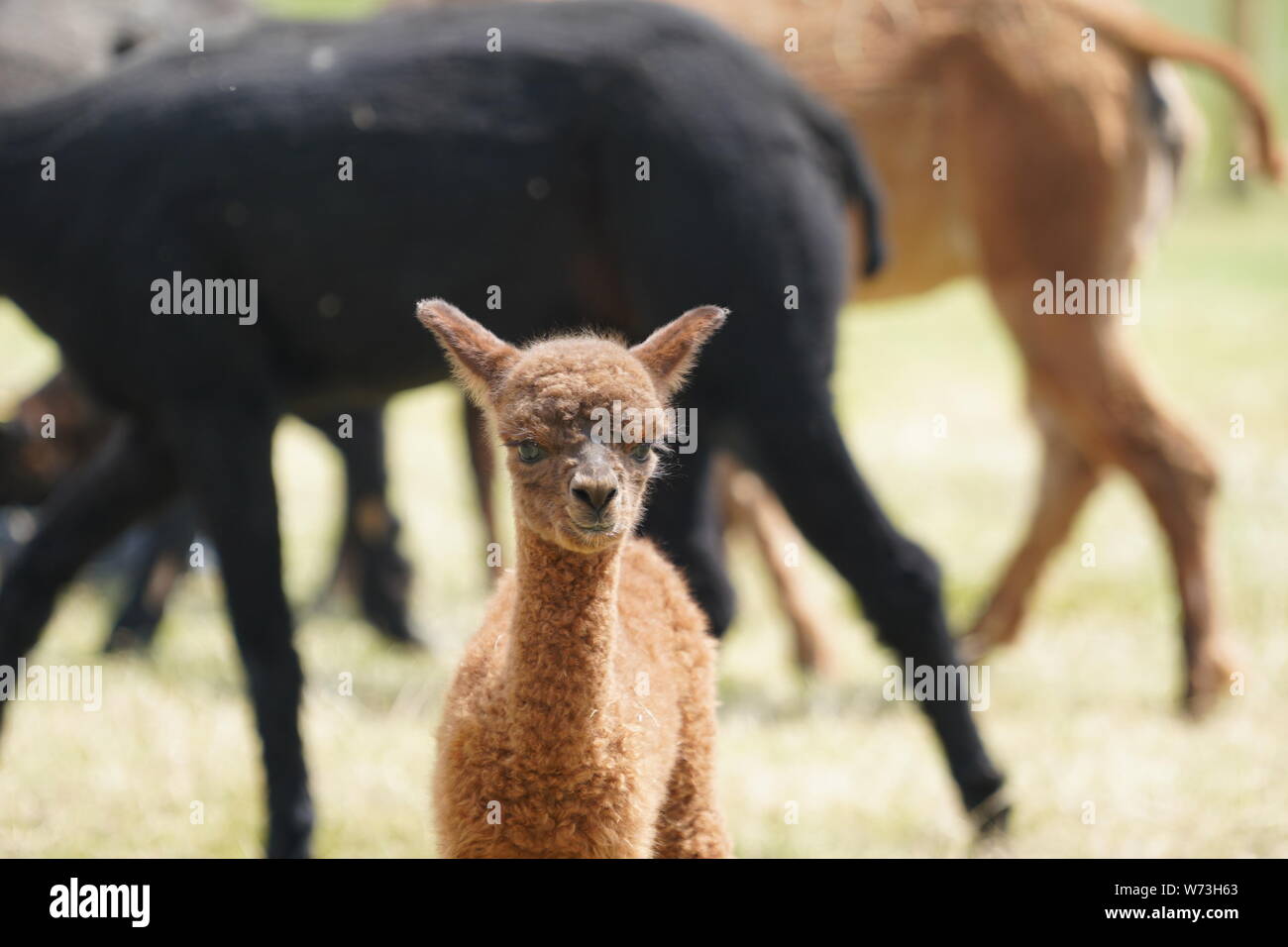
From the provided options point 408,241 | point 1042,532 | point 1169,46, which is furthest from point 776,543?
point 408,241

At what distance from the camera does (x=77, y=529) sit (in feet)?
13.7

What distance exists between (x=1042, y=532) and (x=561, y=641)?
4370 mm

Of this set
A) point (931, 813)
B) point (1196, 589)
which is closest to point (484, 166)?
point (931, 813)

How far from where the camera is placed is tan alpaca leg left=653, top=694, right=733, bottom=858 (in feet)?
9.66

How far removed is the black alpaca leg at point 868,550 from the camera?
3.98 m

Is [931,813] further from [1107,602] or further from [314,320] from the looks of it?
[1107,602]

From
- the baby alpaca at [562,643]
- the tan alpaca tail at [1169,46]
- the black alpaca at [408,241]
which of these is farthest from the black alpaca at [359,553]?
the baby alpaca at [562,643]

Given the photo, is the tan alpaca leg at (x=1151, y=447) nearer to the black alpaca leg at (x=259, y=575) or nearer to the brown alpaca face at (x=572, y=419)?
the black alpaca leg at (x=259, y=575)

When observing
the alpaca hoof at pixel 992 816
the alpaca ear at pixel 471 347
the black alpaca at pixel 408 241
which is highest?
the black alpaca at pixel 408 241

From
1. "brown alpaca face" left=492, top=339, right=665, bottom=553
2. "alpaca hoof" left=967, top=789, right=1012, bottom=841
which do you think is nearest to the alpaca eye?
"brown alpaca face" left=492, top=339, right=665, bottom=553

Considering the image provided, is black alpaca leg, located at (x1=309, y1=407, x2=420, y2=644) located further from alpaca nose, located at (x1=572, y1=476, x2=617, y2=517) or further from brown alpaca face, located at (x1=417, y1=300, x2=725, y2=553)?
alpaca nose, located at (x1=572, y1=476, x2=617, y2=517)

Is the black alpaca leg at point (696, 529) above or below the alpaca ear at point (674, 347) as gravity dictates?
below

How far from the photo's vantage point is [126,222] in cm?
392

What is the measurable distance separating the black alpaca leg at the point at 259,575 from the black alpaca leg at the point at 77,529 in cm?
25
